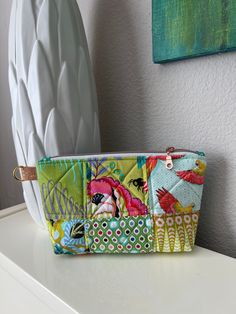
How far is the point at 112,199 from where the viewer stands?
18.8 inches

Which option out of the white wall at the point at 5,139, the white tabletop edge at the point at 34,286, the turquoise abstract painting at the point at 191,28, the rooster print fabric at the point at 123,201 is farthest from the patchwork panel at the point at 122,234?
the white wall at the point at 5,139

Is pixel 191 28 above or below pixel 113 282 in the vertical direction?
above

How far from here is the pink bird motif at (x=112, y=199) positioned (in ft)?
1.56

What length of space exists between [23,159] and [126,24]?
336 millimetres

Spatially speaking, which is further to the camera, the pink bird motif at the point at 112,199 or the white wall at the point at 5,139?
the white wall at the point at 5,139

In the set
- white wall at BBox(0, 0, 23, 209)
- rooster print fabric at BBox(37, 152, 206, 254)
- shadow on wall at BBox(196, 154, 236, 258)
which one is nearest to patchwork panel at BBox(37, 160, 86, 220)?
rooster print fabric at BBox(37, 152, 206, 254)

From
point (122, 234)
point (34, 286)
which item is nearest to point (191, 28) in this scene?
point (122, 234)

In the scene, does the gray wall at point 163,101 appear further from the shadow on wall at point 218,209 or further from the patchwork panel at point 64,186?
the patchwork panel at point 64,186

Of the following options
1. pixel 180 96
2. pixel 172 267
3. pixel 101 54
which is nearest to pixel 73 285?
pixel 172 267

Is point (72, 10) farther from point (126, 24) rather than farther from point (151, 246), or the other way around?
point (151, 246)

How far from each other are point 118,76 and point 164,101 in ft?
0.43

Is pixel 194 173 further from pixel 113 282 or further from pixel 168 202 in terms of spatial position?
pixel 113 282

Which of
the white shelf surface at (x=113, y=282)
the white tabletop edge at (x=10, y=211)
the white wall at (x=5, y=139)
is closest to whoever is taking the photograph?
the white shelf surface at (x=113, y=282)

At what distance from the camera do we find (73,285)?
1.36ft
